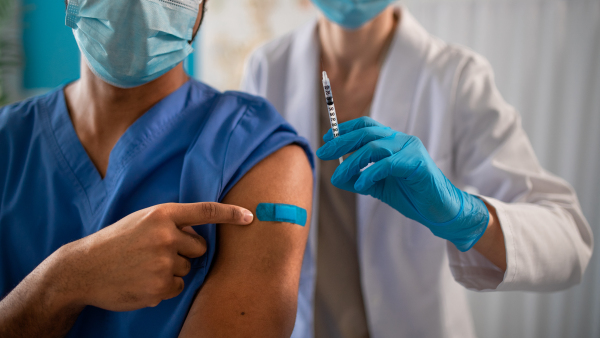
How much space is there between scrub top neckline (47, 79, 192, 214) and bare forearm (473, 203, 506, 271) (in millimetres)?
787

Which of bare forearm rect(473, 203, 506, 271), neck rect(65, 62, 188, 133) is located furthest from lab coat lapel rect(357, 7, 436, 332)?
neck rect(65, 62, 188, 133)

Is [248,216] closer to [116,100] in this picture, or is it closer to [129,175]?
[129,175]

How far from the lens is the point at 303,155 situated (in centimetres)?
85

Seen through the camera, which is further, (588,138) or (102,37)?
(588,138)

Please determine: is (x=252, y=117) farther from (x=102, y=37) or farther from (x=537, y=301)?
(x=537, y=301)

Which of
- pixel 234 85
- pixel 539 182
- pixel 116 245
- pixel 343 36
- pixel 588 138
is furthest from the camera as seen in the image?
pixel 234 85

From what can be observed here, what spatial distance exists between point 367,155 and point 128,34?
53cm

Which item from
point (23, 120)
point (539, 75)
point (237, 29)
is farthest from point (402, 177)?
point (237, 29)

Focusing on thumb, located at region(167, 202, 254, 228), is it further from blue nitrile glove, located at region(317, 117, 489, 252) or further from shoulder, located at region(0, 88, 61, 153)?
shoulder, located at region(0, 88, 61, 153)

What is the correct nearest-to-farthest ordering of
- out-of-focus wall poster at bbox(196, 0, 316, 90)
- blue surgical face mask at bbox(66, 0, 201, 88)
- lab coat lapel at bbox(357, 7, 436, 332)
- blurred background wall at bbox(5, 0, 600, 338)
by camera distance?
blue surgical face mask at bbox(66, 0, 201, 88)
lab coat lapel at bbox(357, 7, 436, 332)
blurred background wall at bbox(5, 0, 600, 338)
out-of-focus wall poster at bbox(196, 0, 316, 90)

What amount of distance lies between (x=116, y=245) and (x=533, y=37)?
2.76 meters

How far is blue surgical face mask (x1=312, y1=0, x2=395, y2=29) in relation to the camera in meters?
1.23

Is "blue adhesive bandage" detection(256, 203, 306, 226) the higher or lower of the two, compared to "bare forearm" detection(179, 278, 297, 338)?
higher

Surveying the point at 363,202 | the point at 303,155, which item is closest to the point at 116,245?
the point at 303,155
